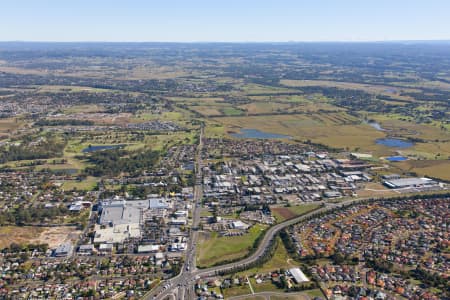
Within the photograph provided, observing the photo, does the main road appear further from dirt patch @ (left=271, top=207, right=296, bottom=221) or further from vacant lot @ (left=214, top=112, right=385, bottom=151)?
vacant lot @ (left=214, top=112, right=385, bottom=151)

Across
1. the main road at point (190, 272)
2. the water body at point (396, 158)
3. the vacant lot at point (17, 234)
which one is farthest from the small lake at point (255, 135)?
the vacant lot at point (17, 234)

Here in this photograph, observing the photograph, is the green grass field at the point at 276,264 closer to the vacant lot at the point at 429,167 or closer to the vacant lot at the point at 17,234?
the vacant lot at the point at 17,234

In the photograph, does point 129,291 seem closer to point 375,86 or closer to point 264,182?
point 264,182

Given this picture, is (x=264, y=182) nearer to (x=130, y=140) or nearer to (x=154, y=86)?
(x=130, y=140)

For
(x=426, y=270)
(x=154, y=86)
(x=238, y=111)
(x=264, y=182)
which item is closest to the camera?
(x=426, y=270)

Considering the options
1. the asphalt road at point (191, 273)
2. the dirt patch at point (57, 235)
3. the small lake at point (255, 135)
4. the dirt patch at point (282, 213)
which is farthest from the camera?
the small lake at point (255, 135)

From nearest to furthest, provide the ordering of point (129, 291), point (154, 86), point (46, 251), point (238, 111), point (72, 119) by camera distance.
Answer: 1. point (129, 291)
2. point (46, 251)
3. point (72, 119)
4. point (238, 111)
5. point (154, 86)

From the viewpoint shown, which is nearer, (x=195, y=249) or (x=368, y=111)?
(x=195, y=249)

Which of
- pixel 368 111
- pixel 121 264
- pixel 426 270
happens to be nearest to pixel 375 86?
pixel 368 111
